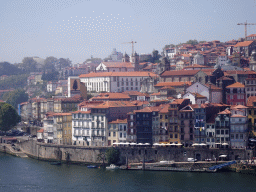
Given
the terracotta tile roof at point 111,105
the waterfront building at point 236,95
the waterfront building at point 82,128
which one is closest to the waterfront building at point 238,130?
the waterfront building at point 236,95

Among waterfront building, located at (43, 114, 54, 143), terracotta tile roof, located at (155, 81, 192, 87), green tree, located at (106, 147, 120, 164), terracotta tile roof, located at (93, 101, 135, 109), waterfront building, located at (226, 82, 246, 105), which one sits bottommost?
green tree, located at (106, 147, 120, 164)

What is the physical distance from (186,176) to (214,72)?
33777mm

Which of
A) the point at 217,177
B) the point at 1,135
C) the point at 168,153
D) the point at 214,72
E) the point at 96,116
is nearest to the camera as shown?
the point at 217,177

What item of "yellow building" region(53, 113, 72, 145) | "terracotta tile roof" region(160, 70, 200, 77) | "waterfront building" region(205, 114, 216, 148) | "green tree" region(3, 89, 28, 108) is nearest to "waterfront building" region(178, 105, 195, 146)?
"waterfront building" region(205, 114, 216, 148)

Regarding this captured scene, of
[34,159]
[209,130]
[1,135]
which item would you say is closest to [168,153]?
[209,130]

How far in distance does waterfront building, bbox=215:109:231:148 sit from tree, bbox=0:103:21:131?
47.9 metres

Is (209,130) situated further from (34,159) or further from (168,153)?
(34,159)

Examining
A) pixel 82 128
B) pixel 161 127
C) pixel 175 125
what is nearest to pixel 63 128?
pixel 82 128

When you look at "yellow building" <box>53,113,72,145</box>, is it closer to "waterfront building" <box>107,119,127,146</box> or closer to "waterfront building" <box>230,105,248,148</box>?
"waterfront building" <box>107,119,127,146</box>

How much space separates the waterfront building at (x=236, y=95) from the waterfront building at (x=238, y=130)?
13.8m

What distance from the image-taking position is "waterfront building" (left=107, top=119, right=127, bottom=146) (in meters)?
88.9

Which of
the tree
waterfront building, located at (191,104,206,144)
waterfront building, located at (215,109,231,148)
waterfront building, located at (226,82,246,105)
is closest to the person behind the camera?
waterfront building, located at (215,109,231,148)

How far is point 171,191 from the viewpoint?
6988 centimetres

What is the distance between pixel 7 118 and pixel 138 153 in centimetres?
4000
